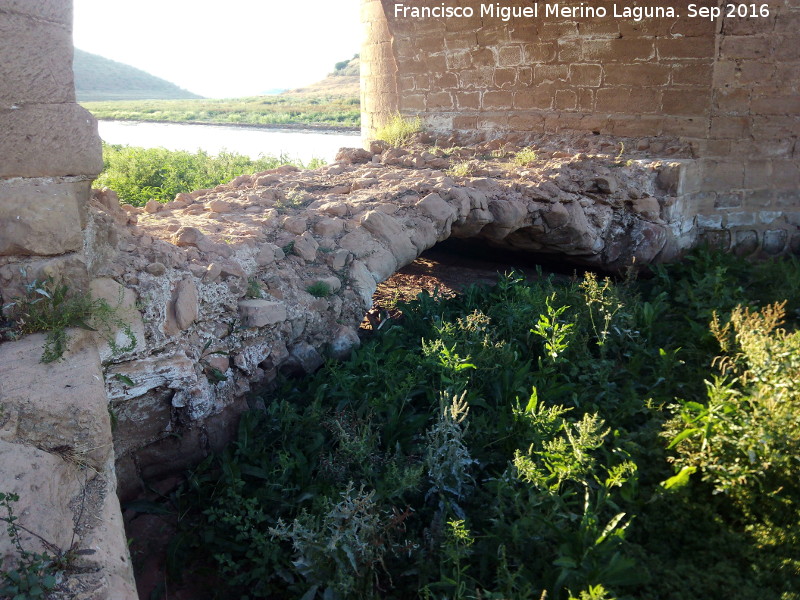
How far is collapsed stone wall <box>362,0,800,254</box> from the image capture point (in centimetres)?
538

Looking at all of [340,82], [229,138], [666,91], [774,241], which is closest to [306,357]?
[666,91]

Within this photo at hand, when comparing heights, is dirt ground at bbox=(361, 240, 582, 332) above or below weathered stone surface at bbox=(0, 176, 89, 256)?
below

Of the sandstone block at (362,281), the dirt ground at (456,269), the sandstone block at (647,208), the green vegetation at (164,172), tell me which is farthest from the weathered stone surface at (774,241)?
the green vegetation at (164,172)

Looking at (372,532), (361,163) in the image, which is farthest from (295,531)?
(361,163)

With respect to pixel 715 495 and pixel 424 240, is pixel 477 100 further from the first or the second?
pixel 715 495

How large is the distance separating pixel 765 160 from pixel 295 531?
16.8ft

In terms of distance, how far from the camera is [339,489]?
278 cm

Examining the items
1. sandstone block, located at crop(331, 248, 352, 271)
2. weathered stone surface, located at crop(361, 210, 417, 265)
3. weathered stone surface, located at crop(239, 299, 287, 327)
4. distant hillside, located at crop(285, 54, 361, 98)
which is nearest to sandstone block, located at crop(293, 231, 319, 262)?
sandstone block, located at crop(331, 248, 352, 271)

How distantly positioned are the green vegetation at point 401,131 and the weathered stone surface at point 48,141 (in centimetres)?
438

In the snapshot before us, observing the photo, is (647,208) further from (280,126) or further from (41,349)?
(280,126)

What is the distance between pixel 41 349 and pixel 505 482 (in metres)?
1.84

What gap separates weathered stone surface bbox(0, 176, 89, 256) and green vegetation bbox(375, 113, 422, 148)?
450 centimetres

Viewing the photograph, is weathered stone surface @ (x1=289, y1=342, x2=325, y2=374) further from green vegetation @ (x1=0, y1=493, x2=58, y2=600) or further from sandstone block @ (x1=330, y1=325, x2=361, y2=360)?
green vegetation @ (x1=0, y1=493, x2=58, y2=600)

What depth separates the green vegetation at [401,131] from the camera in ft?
22.6
